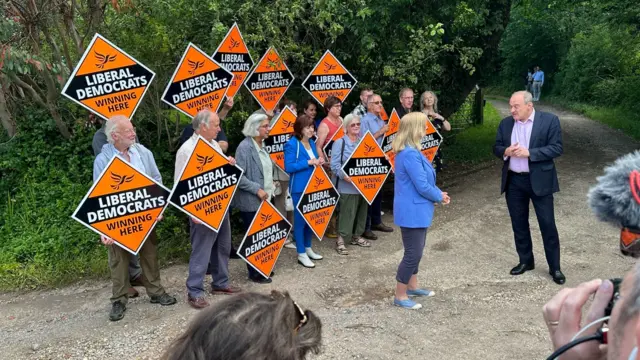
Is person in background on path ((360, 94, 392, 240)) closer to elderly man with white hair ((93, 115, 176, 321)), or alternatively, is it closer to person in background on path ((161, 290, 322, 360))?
elderly man with white hair ((93, 115, 176, 321))

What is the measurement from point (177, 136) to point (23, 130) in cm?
270

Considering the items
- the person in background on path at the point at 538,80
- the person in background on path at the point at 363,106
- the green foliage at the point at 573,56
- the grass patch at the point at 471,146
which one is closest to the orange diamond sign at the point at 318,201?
the person in background on path at the point at 363,106

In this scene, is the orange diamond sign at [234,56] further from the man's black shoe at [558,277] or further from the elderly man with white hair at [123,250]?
the man's black shoe at [558,277]

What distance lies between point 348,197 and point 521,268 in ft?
7.58

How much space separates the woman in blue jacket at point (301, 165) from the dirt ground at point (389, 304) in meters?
0.26

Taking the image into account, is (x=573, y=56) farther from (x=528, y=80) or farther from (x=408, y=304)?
(x=408, y=304)

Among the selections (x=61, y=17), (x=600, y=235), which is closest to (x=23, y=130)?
(x=61, y=17)

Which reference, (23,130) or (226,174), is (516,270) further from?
(23,130)

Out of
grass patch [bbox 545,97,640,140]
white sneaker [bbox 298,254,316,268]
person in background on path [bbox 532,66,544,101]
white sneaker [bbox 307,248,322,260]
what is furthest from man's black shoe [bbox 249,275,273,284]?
person in background on path [bbox 532,66,544,101]

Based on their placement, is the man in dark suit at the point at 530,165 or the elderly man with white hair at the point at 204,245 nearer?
the elderly man with white hair at the point at 204,245

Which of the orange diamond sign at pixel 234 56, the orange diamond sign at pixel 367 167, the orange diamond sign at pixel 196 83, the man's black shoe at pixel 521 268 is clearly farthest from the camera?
the orange diamond sign at pixel 234 56

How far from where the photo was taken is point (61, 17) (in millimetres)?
7426

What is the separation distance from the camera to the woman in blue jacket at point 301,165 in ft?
21.6

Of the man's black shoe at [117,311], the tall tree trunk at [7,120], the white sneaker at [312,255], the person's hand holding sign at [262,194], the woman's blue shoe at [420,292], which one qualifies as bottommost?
the man's black shoe at [117,311]
